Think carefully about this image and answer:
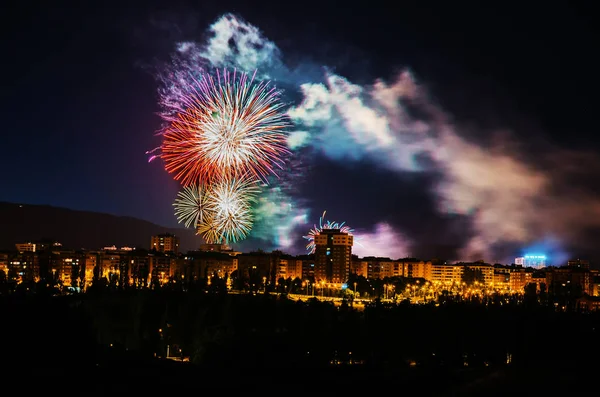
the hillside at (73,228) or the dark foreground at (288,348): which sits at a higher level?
the hillside at (73,228)

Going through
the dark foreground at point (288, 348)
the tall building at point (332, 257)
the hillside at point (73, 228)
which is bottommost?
the dark foreground at point (288, 348)

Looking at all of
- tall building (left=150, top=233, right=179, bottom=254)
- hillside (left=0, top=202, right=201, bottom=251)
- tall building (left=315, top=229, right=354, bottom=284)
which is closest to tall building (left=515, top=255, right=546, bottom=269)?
tall building (left=315, top=229, right=354, bottom=284)

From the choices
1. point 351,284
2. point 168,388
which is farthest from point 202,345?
point 351,284

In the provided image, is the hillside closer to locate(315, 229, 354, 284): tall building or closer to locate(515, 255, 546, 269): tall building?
locate(315, 229, 354, 284): tall building

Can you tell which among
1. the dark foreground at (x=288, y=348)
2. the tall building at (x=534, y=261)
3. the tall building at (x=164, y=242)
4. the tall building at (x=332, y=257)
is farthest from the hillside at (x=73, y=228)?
the dark foreground at (x=288, y=348)

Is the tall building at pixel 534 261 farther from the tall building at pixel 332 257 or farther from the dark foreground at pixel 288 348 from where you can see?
the dark foreground at pixel 288 348

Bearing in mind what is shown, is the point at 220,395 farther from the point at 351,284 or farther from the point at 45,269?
the point at 45,269

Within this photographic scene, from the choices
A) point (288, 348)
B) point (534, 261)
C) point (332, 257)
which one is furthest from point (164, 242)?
point (288, 348)
